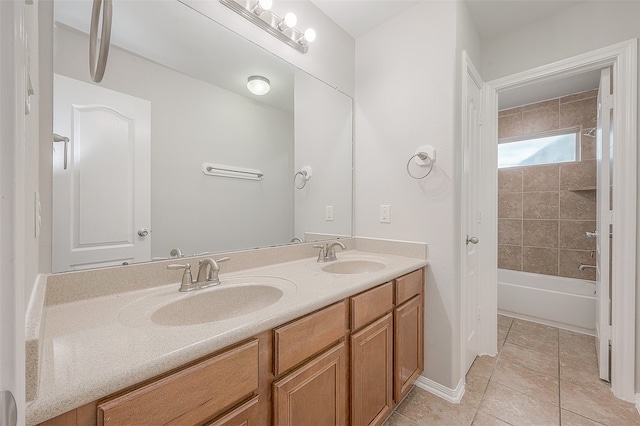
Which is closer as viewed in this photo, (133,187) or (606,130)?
(133,187)

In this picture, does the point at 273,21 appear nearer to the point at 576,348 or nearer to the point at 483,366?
the point at 483,366

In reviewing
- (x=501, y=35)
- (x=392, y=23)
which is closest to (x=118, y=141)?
(x=392, y=23)

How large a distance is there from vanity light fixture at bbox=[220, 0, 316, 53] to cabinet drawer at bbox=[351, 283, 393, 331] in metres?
1.50

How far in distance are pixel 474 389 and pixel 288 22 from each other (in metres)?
2.48

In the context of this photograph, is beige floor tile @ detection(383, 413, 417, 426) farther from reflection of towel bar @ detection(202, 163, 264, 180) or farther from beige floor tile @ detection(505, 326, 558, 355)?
reflection of towel bar @ detection(202, 163, 264, 180)

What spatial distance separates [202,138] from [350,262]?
3.60 ft

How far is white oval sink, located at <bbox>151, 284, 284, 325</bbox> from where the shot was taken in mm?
928

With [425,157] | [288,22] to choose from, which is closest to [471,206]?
[425,157]

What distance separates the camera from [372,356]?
123 cm

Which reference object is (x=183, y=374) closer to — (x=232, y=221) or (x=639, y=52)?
(x=232, y=221)

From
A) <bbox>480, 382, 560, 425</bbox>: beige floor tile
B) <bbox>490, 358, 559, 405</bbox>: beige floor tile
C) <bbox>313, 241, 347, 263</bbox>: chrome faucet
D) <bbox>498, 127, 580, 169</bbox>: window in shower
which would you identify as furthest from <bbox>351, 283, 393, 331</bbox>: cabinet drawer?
<bbox>498, 127, 580, 169</bbox>: window in shower

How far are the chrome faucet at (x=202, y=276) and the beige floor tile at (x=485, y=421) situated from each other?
1.55 m

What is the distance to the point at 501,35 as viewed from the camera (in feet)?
6.81

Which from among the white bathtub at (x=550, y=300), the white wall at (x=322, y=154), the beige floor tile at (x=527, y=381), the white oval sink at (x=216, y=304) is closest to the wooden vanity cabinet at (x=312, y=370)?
the white oval sink at (x=216, y=304)
